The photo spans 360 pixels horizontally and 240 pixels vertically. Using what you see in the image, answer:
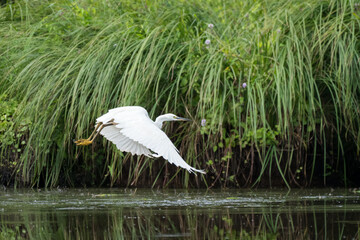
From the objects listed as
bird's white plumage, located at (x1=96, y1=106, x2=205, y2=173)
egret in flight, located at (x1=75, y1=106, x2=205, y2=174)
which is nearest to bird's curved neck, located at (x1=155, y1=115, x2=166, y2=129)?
egret in flight, located at (x1=75, y1=106, x2=205, y2=174)

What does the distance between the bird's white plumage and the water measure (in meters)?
0.38

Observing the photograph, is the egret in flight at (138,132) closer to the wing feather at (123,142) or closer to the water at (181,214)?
the wing feather at (123,142)

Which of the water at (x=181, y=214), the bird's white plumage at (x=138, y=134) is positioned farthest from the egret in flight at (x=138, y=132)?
the water at (x=181, y=214)

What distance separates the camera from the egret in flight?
4.93 metres

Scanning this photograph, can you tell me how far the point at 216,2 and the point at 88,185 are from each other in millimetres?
2386

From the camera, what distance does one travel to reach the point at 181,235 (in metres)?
3.75

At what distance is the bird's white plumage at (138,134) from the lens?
4.93 metres

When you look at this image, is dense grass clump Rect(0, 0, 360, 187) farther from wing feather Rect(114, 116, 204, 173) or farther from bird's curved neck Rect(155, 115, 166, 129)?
wing feather Rect(114, 116, 204, 173)

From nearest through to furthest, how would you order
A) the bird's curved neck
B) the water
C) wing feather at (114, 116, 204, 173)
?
the water < wing feather at (114, 116, 204, 173) < the bird's curved neck

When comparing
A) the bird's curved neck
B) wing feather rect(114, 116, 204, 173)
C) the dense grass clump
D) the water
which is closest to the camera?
the water

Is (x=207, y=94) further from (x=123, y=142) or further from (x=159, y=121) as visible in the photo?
(x=123, y=142)

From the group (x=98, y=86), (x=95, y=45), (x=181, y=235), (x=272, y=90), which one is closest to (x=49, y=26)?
(x=95, y=45)

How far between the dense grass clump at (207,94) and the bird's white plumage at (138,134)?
670 mm

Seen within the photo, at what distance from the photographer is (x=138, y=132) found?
5262mm
